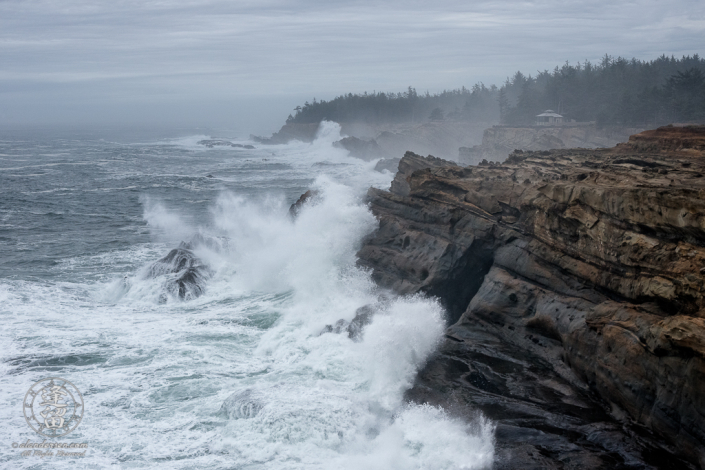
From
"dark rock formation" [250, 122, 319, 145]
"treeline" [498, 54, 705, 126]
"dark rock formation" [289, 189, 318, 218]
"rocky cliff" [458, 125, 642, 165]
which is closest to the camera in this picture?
"dark rock formation" [289, 189, 318, 218]

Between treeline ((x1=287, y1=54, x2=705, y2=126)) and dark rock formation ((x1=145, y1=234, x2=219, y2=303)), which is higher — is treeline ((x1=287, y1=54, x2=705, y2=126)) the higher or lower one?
the higher one

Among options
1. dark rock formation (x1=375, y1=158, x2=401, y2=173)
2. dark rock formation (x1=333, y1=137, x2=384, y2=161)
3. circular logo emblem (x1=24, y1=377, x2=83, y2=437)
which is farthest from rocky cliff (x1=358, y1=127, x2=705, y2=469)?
dark rock formation (x1=333, y1=137, x2=384, y2=161)

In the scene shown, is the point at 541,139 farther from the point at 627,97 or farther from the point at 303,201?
the point at 303,201

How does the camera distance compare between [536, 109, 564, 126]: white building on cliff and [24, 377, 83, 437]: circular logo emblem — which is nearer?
[24, 377, 83, 437]: circular logo emblem

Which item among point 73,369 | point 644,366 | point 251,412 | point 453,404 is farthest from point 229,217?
point 644,366

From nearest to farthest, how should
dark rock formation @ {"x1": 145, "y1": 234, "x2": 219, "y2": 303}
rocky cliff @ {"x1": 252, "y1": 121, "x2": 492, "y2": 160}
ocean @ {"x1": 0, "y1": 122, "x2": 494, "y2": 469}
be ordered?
ocean @ {"x1": 0, "y1": 122, "x2": 494, "y2": 469}
dark rock formation @ {"x1": 145, "y1": 234, "x2": 219, "y2": 303}
rocky cliff @ {"x1": 252, "y1": 121, "x2": 492, "y2": 160}

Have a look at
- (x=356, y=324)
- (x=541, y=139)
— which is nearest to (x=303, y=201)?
(x=356, y=324)

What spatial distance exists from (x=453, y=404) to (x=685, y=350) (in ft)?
13.9

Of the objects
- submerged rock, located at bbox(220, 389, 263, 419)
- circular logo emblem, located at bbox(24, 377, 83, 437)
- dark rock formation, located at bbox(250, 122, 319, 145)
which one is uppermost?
dark rock formation, located at bbox(250, 122, 319, 145)

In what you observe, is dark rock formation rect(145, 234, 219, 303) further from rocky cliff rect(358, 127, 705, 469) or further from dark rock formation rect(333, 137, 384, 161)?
dark rock formation rect(333, 137, 384, 161)

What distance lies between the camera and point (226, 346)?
14531mm

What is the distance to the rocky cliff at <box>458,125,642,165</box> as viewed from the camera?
154 feet

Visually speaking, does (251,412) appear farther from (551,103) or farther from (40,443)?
(551,103)

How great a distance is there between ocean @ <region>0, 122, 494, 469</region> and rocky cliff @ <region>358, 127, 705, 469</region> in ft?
3.10
